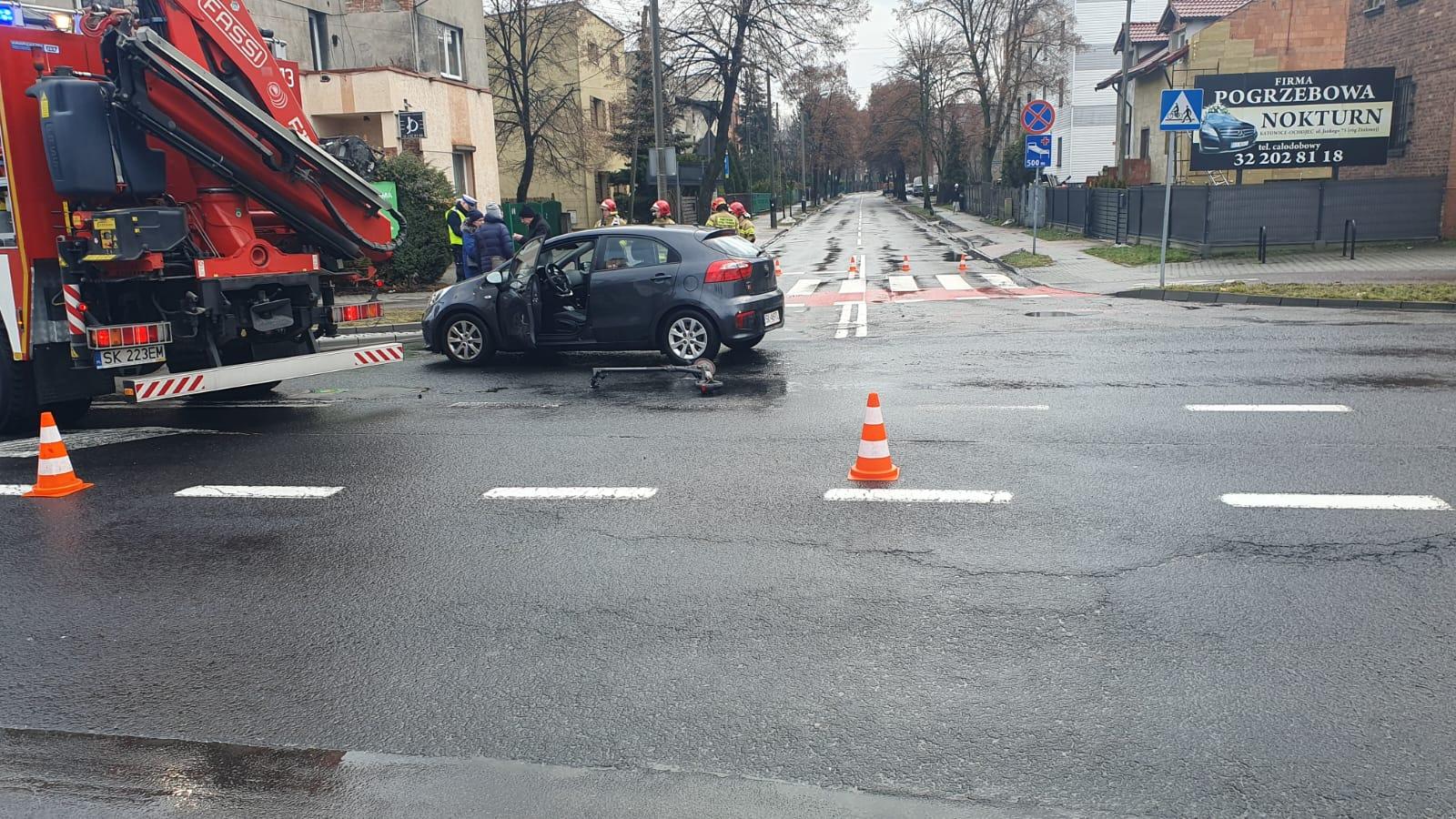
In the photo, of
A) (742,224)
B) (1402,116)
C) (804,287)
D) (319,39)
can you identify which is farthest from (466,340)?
(1402,116)

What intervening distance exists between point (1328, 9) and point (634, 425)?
35.6 m

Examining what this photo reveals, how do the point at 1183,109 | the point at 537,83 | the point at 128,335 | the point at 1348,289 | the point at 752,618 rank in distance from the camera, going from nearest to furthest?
the point at 752,618, the point at 128,335, the point at 1348,289, the point at 1183,109, the point at 537,83

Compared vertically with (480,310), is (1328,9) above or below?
above

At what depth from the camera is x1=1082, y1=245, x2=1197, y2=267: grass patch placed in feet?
74.6

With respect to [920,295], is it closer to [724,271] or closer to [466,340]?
[724,271]

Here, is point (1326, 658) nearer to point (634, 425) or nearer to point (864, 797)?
point (864, 797)

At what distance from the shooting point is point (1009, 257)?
1081 inches

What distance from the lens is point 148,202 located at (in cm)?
888

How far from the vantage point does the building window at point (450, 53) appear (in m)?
30.2

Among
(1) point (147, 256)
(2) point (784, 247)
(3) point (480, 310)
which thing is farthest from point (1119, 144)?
(1) point (147, 256)

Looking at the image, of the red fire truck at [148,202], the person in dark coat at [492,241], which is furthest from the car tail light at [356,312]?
the person in dark coat at [492,241]

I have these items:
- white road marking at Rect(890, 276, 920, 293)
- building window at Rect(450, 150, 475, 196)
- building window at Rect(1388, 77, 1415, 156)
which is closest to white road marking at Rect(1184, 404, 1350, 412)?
white road marking at Rect(890, 276, 920, 293)

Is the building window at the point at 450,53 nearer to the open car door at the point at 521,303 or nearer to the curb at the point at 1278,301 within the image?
the open car door at the point at 521,303

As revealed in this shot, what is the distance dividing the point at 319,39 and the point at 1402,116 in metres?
26.5
